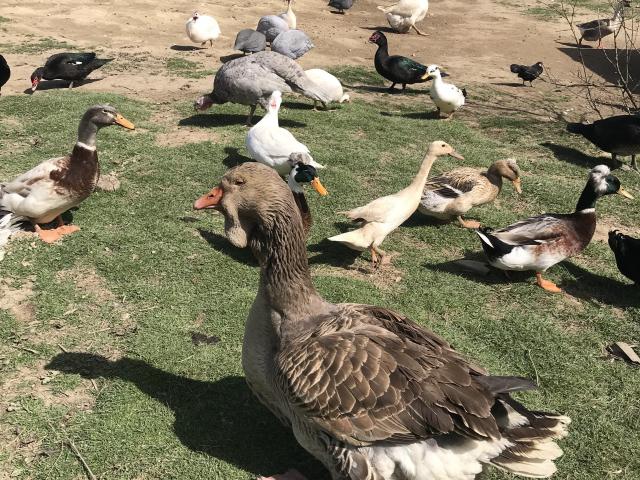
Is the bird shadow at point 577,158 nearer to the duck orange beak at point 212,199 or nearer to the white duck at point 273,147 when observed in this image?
the white duck at point 273,147

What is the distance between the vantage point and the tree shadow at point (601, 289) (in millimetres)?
5883

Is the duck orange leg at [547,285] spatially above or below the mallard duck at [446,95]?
below

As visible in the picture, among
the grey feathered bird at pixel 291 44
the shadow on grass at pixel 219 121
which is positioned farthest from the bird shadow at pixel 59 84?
the grey feathered bird at pixel 291 44

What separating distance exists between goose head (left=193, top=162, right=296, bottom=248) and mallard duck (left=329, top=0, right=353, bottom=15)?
66.2ft

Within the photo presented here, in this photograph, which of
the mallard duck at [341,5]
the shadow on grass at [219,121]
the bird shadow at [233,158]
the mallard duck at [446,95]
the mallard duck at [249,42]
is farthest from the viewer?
the mallard duck at [341,5]

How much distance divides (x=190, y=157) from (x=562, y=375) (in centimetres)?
602

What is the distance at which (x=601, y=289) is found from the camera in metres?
6.09

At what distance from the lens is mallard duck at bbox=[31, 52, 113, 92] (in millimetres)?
11594

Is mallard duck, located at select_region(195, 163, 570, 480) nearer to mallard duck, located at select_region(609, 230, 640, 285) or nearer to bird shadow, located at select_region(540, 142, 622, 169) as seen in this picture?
mallard duck, located at select_region(609, 230, 640, 285)

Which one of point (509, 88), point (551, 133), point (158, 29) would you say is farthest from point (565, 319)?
point (158, 29)

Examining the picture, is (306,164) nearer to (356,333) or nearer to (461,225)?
(461,225)

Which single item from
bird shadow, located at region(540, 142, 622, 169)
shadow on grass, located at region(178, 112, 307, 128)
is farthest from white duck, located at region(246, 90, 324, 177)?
bird shadow, located at region(540, 142, 622, 169)

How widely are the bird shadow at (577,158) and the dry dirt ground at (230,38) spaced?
3941 millimetres

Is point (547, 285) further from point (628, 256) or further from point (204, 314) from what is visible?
point (204, 314)
